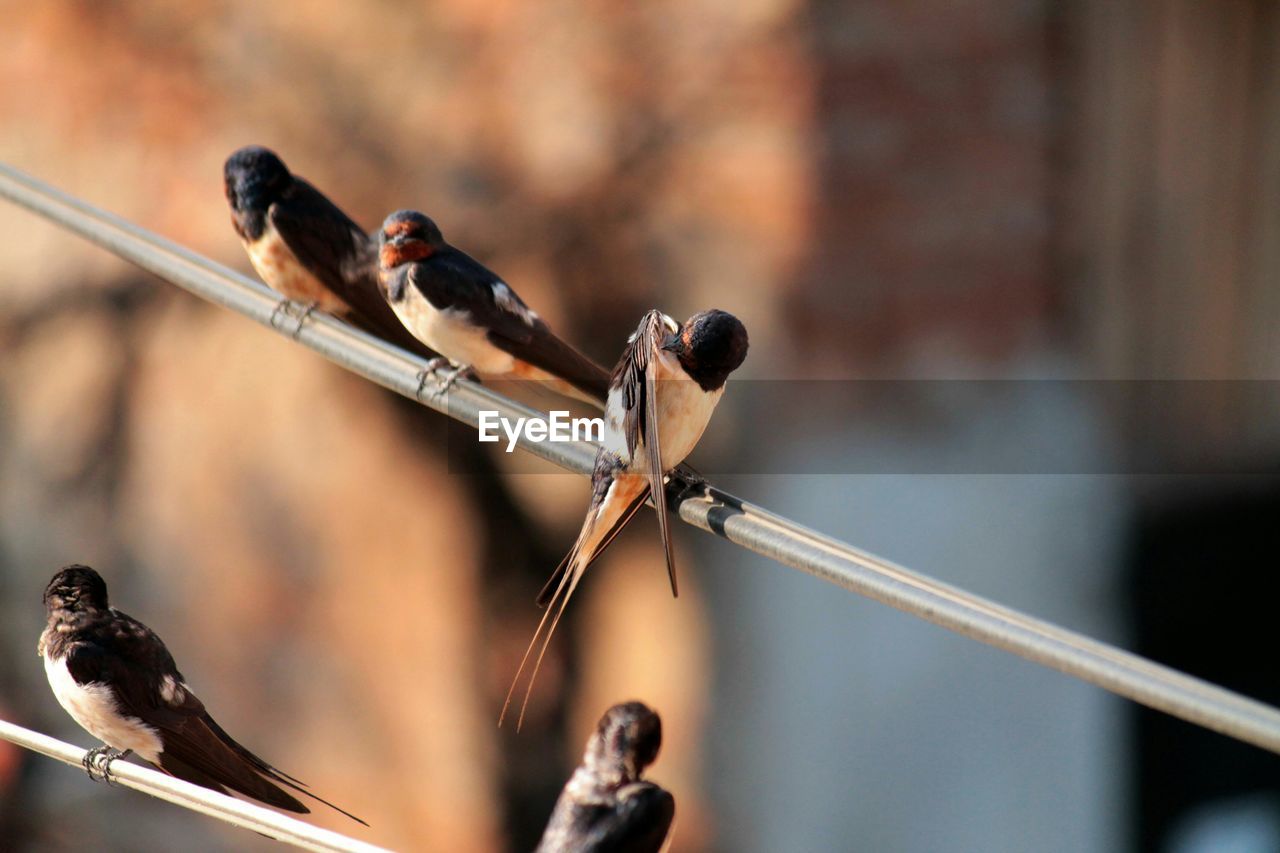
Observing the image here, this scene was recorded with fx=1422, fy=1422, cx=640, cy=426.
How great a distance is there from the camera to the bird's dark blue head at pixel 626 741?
0.37 meters

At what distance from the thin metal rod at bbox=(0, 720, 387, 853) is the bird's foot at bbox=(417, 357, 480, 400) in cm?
14

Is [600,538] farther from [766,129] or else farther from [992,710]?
[992,710]

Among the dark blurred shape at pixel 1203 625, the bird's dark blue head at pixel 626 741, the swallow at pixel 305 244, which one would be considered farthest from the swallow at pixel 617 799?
the dark blurred shape at pixel 1203 625

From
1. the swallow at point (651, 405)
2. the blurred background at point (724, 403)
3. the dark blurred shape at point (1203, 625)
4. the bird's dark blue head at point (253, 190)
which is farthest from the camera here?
the dark blurred shape at point (1203, 625)

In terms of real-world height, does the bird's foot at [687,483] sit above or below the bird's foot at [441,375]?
below

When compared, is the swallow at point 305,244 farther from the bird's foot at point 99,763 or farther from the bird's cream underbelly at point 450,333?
the bird's foot at point 99,763

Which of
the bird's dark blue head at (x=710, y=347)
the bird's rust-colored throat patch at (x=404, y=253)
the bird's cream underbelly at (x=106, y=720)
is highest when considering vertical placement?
the bird's rust-colored throat patch at (x=404, y=253)

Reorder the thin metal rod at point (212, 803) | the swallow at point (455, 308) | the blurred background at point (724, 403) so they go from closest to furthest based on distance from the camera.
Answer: the thin metal rod at point (212, 803)
the swallow at point (455, 308)
the blurred background at point (724, 403)

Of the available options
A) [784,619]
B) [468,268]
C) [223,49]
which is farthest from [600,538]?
[223,49]

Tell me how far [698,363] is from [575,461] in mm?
45

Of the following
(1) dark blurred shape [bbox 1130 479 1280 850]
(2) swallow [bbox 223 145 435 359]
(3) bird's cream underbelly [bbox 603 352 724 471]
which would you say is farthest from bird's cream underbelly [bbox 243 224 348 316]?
(1) dark blurred shape [bbox 1130 479 1280 850]

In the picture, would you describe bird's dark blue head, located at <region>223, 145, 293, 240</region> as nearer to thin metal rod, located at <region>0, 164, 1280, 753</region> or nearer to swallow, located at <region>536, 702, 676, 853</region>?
thin metal rod, located at <region>0, 164, 1280, 753</region>

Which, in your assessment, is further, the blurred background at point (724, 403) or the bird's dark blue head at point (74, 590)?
the blurred background at point (724, 403)

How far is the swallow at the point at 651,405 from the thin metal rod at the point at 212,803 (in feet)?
0.33
